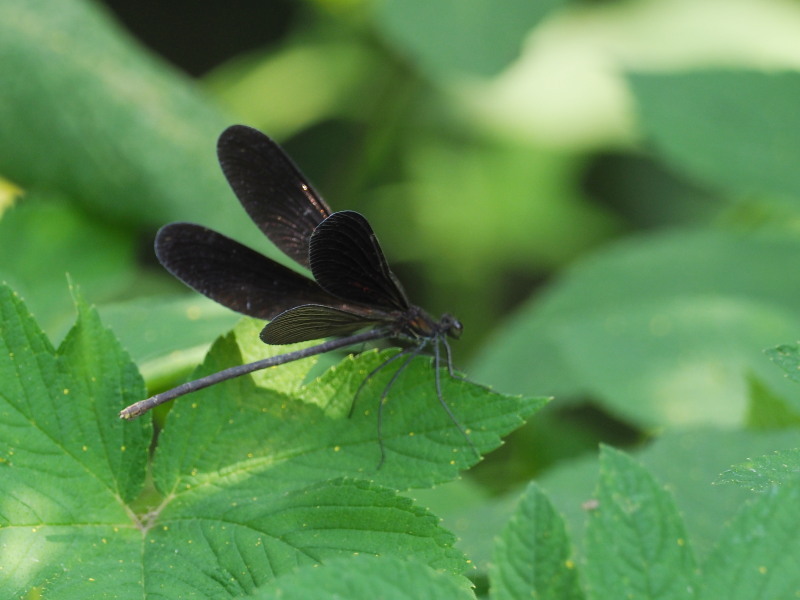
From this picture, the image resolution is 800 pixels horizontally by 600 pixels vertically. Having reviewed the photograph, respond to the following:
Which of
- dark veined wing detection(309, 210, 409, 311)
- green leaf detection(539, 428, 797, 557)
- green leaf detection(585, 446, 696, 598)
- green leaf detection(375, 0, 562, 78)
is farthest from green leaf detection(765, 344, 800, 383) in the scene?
green leaf detection(375, 0, 562, 78)

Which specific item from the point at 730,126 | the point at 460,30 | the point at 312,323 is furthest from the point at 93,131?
the point at 730,126

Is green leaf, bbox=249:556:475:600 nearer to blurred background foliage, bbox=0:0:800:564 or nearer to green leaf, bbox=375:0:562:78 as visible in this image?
blurred background foliage, bbox=0:0:800:564

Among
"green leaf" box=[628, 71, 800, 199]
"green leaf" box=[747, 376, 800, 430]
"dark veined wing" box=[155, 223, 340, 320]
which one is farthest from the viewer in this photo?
"green leaf" box=[628, 71, 800, 199]

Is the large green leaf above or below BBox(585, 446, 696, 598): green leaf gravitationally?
below

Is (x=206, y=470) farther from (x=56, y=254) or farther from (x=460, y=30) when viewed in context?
(x=460, y=30)

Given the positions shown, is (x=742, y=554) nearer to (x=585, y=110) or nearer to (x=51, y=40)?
(x=51, y=40)

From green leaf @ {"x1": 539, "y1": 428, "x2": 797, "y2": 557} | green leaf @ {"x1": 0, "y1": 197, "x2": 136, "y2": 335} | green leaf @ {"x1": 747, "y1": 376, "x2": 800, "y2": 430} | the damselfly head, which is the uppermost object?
the damselfly head
